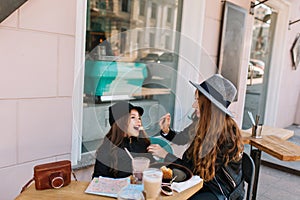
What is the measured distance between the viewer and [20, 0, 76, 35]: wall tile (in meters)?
1.43

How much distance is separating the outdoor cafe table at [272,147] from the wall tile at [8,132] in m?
1.64

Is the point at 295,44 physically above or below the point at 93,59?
above

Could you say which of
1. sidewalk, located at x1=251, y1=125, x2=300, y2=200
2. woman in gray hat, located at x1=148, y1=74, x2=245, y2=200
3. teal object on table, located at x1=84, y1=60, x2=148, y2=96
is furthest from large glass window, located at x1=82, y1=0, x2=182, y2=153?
sidewalk, located at x1=251, y1=125, x2=300, y2=200

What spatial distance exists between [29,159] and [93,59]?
2.47 ft

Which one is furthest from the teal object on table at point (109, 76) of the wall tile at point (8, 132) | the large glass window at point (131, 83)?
the wall tile at point (8, 132)

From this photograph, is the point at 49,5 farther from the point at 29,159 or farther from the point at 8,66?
the point at 29,159

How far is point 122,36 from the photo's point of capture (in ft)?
10.4

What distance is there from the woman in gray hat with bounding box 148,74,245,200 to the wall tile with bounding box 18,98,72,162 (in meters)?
0.59

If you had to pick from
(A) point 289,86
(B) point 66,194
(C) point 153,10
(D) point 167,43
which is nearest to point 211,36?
(D) point 167,43

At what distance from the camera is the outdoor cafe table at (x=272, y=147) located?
187cm

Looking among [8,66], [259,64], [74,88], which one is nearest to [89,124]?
[74,88]

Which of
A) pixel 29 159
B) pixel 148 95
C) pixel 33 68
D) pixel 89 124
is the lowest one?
pixel 29 159

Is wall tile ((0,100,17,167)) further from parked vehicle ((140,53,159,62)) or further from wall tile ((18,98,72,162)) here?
parked vehicle ((140,53,159,62))

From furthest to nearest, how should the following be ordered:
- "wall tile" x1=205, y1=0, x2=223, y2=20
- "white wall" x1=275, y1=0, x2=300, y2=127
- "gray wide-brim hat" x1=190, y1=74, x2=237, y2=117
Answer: "white wall" x1=275, y1=0, x2=300, y2=127 < "wall tile" x1=205, y1=0, x2=223, y2=20 < "gray wide-brim hat" x1=190, y1=74, x2=237, y2=117
